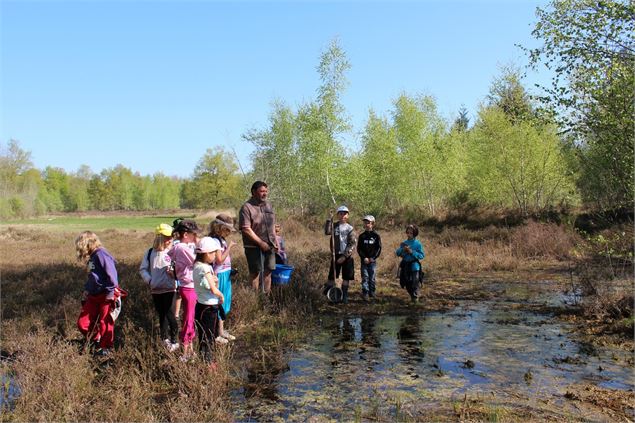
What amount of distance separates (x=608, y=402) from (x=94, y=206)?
112286 millimetres

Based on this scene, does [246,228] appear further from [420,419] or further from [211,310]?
[420,419]

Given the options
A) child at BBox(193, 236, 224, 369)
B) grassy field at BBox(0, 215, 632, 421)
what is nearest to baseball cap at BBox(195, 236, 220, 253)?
child at BBox(193, 236, 224, 369)

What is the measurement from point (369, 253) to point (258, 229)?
2.63m

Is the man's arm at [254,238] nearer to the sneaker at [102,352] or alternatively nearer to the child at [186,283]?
the child at [186,283]

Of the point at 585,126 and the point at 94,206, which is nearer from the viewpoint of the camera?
the point at 585,126

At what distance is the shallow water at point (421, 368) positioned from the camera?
15.0 feet

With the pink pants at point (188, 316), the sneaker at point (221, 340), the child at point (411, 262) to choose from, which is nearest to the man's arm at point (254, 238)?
the sneaker at point (221, 340)

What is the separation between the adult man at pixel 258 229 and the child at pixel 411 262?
2.77 meters

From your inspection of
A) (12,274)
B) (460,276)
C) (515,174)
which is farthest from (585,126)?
(515,174)

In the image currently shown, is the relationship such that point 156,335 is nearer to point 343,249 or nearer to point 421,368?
point 421,368

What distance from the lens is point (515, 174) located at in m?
24.6

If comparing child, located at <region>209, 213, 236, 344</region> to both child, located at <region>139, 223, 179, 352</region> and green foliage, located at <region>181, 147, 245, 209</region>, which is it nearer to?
child, located at <region>139, 223, 179, 352</region>

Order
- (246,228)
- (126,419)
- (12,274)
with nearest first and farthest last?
(126,419)
(246,228)
(12,274)

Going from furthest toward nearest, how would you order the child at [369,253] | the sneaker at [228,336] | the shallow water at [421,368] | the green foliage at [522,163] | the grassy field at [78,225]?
1. the grassy field at [78,225]
2. the green foliage at [522,163]
3. the child at [369,253]
4. the sneaker at [228,336]
5. the shallow water at [421,368]
